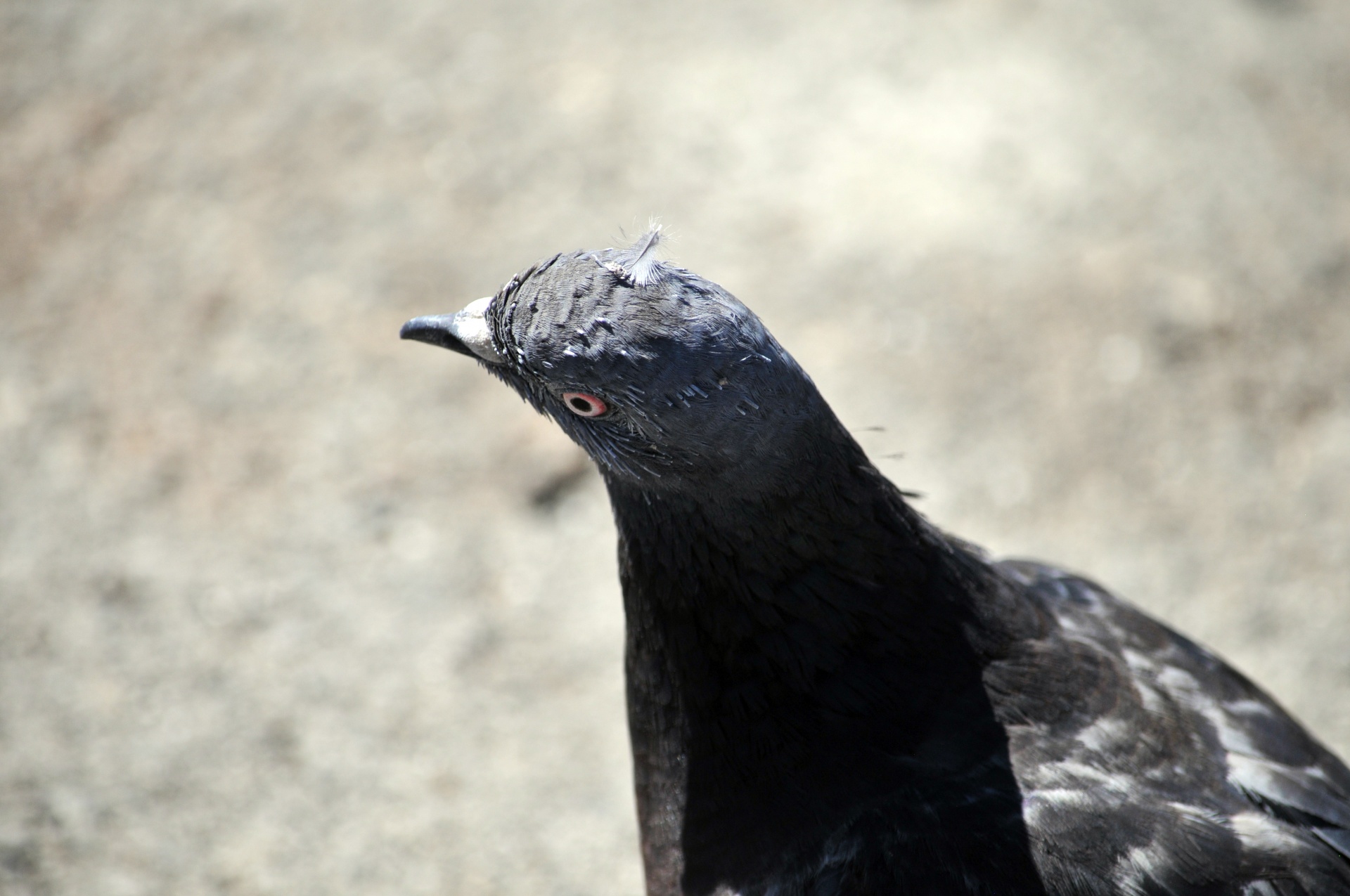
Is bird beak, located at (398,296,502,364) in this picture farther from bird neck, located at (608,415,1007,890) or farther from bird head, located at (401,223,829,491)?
bird neck, located at (608,415,1007,890)

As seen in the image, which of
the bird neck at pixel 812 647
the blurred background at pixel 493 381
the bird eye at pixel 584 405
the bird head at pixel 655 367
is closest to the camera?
the bird head at pixel 655 367

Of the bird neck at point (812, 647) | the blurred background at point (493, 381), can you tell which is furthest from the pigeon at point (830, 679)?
the blurred background at point (493, 381)

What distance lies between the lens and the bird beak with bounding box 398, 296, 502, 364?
272 cm

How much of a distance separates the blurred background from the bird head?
223 centimetres

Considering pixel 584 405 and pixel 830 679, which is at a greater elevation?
pixel 584 405

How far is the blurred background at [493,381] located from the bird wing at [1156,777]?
1.78 metres

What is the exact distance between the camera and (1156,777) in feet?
8.80

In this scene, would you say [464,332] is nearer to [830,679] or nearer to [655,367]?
[655,367]

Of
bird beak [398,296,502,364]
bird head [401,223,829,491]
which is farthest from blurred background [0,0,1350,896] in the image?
bird head [401,223,829,491]

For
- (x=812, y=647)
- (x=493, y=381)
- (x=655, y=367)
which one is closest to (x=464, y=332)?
(x=655, y=367)

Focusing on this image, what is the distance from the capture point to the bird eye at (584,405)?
2.50 metres

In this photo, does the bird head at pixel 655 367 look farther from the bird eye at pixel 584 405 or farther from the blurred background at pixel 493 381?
the blurred background at pixel 493 381

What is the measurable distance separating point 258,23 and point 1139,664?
6.31 metres

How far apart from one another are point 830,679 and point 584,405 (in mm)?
924
